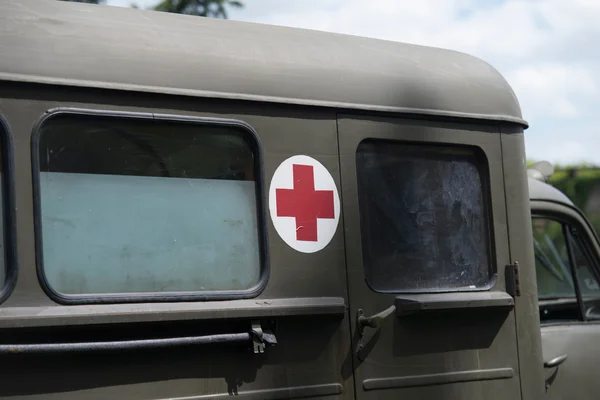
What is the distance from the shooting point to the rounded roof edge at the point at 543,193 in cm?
491

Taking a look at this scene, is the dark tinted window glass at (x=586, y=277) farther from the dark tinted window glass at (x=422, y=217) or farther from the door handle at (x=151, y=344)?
the door handle at (x=151, y=344)

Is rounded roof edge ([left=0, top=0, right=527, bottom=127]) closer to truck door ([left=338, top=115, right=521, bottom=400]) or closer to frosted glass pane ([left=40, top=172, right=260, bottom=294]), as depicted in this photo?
truck door ([left=338, top=115, right=521, bottom=400])

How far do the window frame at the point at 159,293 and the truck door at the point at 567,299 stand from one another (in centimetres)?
196

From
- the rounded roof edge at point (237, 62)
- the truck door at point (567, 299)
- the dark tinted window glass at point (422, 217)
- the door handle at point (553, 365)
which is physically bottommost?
the door handle at point (553, 365)

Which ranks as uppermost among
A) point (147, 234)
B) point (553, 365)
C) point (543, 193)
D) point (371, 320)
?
point (543, 193)

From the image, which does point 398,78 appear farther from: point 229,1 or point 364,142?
point 229,1

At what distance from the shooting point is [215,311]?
10.3 ft

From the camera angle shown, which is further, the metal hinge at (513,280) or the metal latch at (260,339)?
the metal hinge at (513,280)

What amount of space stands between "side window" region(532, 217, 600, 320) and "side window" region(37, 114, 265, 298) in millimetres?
2254

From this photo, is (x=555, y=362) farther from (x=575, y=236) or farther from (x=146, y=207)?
(x=146, y=207)

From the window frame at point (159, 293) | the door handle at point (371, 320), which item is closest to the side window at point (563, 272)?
the door handle at point (371, 320)

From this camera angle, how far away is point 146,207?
3.18m

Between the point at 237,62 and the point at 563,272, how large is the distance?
262 cm

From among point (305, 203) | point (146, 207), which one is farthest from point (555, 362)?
point (146, 207)
